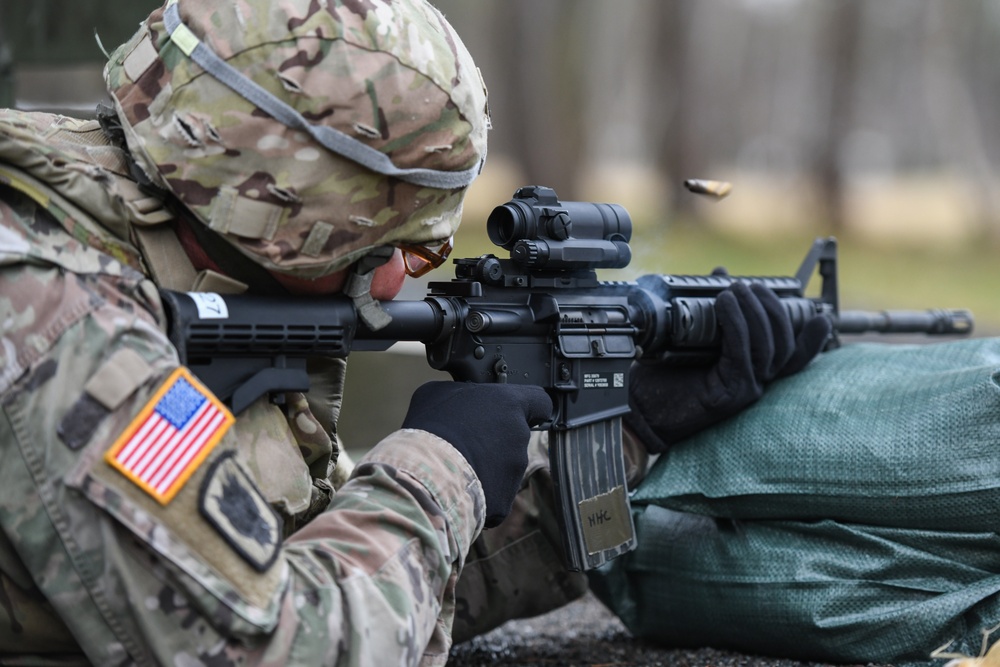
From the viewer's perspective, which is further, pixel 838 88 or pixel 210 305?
pixel 838 88

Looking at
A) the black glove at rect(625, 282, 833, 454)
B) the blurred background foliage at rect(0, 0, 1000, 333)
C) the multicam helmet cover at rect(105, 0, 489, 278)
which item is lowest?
the blurred background foliage at rect(0, 0, 1000, 333)

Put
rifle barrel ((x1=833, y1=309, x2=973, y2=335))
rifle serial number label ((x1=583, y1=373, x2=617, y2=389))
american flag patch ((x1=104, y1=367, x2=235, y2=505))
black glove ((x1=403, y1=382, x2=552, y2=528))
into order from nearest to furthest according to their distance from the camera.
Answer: american flag patch ((x1=104, y1=367, x2=235, y2=505)) < black glove ((x1=403, y1=382, x2=552, y2=528)) < rifle serial number label ((x1=583, y1=373, x2=617, y2=389)) < rifle barrel ((x1=833, y1=309, x2=973, y2=335))

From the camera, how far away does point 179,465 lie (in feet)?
4.99

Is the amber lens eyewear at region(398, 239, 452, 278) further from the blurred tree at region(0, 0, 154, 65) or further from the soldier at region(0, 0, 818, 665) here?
the blurred tree at region(0, 0, 154, 65)

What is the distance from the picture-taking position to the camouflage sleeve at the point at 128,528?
1.49 m

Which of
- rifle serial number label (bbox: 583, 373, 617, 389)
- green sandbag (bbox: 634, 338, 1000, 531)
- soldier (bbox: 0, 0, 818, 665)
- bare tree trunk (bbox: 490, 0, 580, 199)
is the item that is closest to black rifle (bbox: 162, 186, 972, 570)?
rifle serial number label (bbox: 583, 373, 617, 389)

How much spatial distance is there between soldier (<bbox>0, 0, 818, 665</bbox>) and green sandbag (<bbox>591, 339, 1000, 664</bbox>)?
0.81 metres

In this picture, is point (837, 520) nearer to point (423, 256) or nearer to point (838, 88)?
point (423, 256)

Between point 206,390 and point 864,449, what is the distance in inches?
64.3

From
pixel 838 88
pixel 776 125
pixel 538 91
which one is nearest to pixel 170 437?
pixel 538 91

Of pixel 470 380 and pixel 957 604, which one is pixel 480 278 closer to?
pixel 470 380

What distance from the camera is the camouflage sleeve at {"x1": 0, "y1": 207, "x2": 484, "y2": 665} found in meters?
1.49

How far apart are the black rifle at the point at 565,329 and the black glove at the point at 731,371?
62mm

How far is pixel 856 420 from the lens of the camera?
266 centimetres
